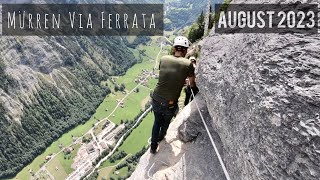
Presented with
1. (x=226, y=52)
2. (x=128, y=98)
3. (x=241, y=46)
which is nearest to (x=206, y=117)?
(x=226, y=52)

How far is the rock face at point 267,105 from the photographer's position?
4.96 meters

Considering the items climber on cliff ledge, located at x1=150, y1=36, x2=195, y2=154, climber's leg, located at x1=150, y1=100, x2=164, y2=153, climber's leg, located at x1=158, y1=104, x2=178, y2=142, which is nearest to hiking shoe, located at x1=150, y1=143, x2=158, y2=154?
climber's leg, located at x1=150, y1=100, x2=164, y2=153

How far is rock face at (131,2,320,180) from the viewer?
4.96m

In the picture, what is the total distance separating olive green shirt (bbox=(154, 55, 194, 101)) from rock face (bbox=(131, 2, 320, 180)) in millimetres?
1039

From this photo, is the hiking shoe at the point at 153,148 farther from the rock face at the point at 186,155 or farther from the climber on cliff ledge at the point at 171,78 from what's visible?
the climber on cliff ledge at the point at 171,78

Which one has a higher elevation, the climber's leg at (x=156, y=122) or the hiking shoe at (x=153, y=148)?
the climber's leg at (x=156, y=122)

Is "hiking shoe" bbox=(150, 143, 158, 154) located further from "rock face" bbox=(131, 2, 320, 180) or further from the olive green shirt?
"rock face" bbox=(131, 2, 320, 180)

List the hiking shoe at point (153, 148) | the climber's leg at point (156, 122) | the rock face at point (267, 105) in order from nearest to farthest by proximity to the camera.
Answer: the rock face at point (267, 105) → the climber's leg at point (156, 122) → the hiking shoe at point (153, 148)

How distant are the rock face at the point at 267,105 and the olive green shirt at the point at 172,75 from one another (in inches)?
40.9

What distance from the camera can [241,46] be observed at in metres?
8.25

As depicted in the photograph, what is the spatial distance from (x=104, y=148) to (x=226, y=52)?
399ft

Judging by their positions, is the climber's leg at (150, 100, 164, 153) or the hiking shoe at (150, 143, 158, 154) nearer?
the climber's leg at (150, 100, 164, 153)

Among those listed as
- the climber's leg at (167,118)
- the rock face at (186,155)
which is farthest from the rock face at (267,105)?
the climber's leg at (167,118)

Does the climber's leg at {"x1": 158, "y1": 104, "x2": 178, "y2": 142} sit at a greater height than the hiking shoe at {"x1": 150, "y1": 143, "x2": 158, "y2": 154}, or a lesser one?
greater
